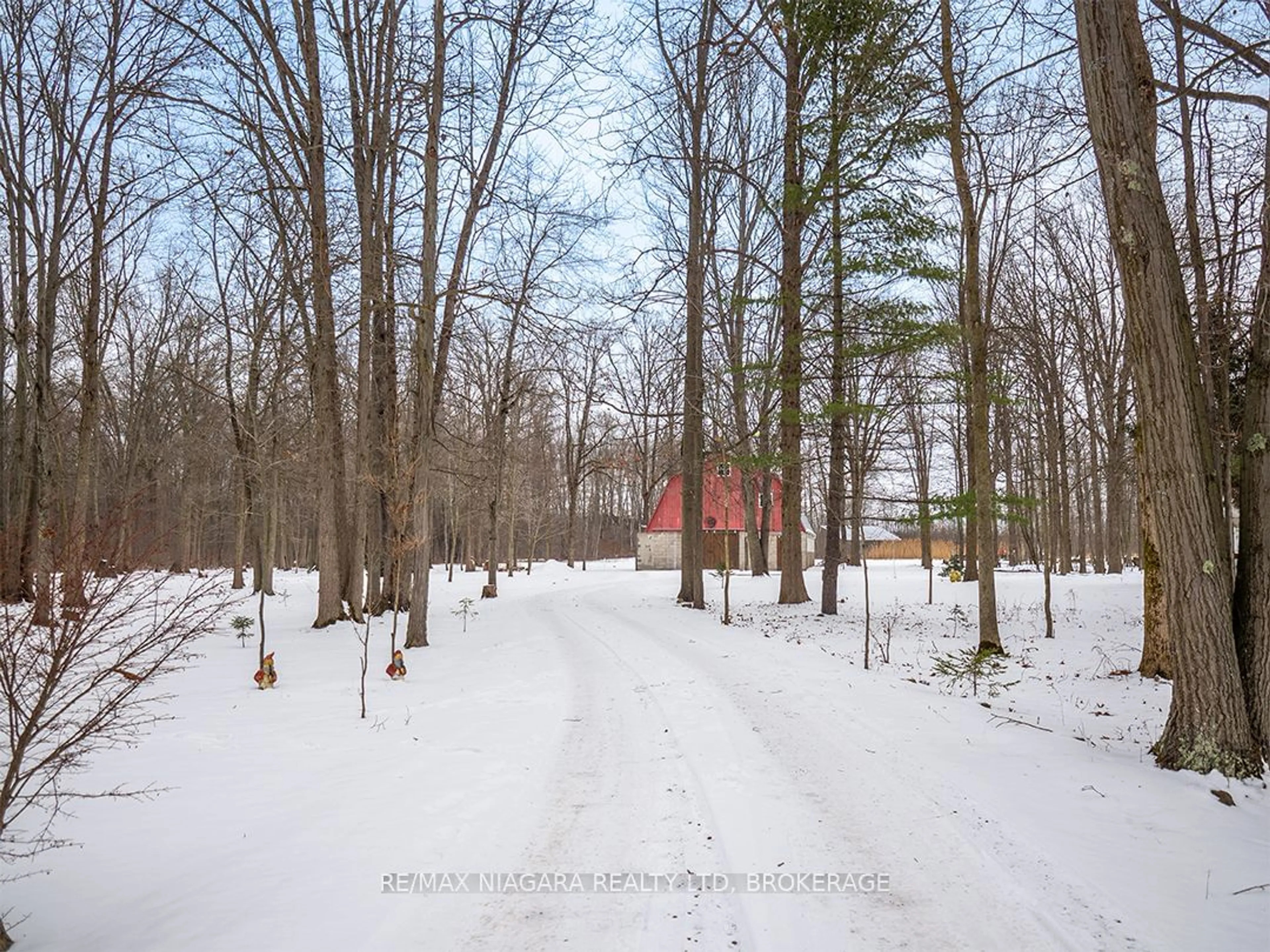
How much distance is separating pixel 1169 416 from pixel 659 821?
4.30 metres

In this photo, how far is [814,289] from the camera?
46.4 feet

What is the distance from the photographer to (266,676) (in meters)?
7.84

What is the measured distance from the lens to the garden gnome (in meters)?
7.80

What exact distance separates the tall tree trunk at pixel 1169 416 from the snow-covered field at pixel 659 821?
17.4 inches

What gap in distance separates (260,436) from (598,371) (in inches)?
713

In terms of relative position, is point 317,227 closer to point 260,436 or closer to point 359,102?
point 359,102

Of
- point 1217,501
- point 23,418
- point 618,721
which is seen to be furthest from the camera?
point 23,418

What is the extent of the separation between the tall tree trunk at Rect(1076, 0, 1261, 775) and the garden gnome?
8396 mm

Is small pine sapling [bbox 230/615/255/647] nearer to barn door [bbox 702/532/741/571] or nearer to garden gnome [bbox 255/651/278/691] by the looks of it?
garden gnome [bbox 255/651/278/691]

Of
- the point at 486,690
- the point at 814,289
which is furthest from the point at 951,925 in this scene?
the point at 814,289

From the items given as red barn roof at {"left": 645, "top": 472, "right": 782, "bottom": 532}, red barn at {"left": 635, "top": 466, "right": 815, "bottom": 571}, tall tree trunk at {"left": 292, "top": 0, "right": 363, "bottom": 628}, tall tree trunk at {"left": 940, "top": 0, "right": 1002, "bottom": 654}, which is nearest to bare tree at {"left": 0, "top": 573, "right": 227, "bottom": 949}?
tall tree trunk at {"left": 292, "top": 0, "right": 363, "bottom": 628}

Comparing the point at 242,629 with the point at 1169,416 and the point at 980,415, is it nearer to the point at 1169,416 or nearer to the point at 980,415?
the point at 980,415

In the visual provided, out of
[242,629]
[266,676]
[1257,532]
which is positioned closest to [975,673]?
[1257,532]

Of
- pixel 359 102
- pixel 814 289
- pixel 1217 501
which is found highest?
pixel 359 102
